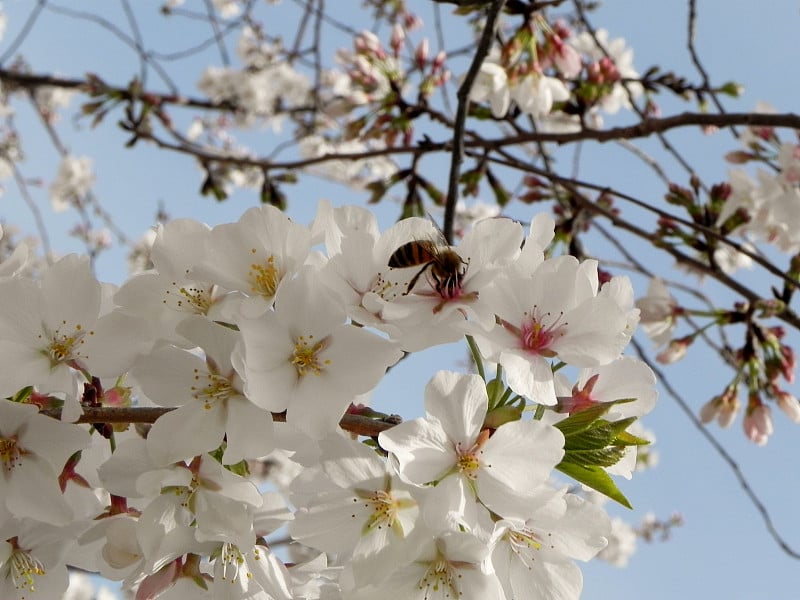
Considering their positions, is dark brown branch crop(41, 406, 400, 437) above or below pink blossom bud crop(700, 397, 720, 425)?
below

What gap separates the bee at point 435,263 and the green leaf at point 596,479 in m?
0.35

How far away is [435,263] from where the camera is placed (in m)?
1.16

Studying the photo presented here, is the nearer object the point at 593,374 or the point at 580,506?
the point at 580,506

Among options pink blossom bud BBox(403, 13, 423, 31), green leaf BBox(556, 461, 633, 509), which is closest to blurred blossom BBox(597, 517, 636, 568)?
pink blossom bud BBox(403, 13, 423, 31)

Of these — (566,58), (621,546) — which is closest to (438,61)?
(566,58)

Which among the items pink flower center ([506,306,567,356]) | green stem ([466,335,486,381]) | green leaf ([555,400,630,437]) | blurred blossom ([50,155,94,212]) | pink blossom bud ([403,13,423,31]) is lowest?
green leaf ([555,400,630,437])

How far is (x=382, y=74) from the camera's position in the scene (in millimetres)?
3848

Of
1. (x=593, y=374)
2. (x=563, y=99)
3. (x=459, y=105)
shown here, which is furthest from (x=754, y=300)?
(x=593, y=374)

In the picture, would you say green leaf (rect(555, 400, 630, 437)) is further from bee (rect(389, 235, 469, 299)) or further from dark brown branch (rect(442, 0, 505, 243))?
dark brown branch (rect(442, 0, 505, 243))

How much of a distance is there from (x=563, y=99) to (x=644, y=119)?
22.3 inches

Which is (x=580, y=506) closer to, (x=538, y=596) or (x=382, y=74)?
(x=538, y=596)

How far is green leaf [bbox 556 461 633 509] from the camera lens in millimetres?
1074

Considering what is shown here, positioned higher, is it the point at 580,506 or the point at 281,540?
the point at 580,506

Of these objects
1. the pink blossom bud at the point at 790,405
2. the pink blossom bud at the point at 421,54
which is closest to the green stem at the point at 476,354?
the pink blossom bud at the point at 790,405
